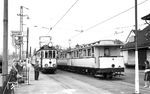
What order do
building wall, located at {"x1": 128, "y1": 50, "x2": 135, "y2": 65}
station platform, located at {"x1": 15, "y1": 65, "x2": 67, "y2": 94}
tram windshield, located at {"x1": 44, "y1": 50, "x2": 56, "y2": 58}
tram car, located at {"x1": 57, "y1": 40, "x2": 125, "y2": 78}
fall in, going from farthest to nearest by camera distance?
building wall, located at {"x1": 128, "y1": 50, "x2": 135, "y2": 65} < tram windshield, located at {"x1": 44, "y1": 50, "x2": 56, "y2": 58} < tram car, located at {"x1": 57, "y1": 40, "x2": 125, "y2": 78} < station platform, located at {"x1": 15, "y1": 65, "x2": 67, "y2": 94}

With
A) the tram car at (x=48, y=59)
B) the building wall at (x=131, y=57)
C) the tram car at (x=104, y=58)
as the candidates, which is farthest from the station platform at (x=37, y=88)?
the building wall at (x=131, y=57)

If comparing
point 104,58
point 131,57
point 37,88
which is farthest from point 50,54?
point 131,57

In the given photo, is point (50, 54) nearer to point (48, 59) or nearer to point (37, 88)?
point (48, 59)

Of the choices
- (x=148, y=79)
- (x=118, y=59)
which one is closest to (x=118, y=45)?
(x=118, y=59)

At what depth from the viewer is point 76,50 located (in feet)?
94.6

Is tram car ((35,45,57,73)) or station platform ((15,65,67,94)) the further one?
tram car ((35,45,57,73))

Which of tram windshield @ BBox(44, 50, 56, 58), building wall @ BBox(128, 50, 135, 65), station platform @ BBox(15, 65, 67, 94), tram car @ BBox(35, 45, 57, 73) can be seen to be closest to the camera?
station platform @ BBox(15, 65, 67, 94)

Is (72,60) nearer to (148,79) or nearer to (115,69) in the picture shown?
(115,69)

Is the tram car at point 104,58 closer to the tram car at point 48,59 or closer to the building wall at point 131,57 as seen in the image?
the tram car at point 48,59

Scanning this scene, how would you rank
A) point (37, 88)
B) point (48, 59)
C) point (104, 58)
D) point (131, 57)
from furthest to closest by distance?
point (131, 57) < point (48, 59) < point (104, 58) < point (37, 88)

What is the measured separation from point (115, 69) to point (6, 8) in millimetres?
12657

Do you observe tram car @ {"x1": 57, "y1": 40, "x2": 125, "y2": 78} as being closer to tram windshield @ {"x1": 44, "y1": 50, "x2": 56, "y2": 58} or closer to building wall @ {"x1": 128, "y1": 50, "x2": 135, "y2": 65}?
tram windshield @ {"x1": 44, "y1": 50, "x2": 56, "y2": 58}

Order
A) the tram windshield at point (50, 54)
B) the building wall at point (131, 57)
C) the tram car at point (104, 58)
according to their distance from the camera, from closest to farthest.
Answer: the tram car at point (104, 58) < the tram windshield at point (50, 54) < the building wall at point (131, 57)

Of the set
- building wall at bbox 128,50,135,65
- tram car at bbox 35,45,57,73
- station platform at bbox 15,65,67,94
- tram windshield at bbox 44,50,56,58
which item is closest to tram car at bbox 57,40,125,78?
station platform at bbox 15,65,67,94
